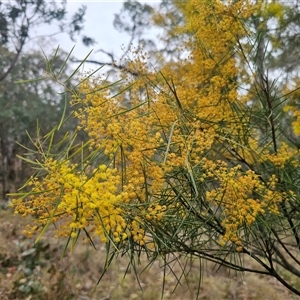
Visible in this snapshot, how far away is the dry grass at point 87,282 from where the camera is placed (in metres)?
4.11

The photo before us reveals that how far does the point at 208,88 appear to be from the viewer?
1.75m

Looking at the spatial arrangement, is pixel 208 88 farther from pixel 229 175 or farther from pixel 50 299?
pixel 50 299

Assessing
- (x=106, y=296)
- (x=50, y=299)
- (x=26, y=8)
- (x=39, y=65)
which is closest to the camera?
(x=50, y=299)

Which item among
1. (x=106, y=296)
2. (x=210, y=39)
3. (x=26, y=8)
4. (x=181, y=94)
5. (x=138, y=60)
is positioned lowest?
(x=106, y=296)

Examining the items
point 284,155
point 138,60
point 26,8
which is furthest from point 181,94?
point 26,8

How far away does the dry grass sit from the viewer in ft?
13.5

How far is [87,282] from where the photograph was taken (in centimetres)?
475

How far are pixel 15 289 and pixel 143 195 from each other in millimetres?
3430

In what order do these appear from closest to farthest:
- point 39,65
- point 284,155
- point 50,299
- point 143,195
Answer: point 143,195 < point 284,155 < point 50,299 < point 39,65

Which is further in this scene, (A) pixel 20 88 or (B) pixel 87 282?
(A) pixel 20 88

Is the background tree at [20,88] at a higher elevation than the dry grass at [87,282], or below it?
higher

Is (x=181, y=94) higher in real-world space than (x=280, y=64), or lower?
lower

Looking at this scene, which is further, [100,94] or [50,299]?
[50,299]

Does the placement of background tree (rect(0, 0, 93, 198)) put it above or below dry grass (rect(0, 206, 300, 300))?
above
